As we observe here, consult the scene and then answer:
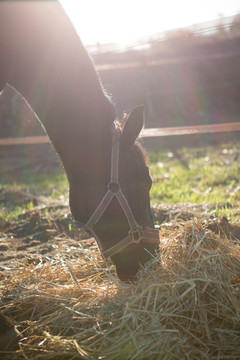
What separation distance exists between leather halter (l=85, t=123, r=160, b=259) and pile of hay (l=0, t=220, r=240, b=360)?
161 mm

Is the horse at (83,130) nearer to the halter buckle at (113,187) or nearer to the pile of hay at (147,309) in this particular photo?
the halter buckle at (113,187)

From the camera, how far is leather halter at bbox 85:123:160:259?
184cm

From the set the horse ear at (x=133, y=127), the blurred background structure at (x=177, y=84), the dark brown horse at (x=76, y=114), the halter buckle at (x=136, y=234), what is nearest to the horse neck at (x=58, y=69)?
the dark brown horse at (x=76, y=114)

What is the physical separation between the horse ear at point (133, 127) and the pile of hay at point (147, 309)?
0.69 meters

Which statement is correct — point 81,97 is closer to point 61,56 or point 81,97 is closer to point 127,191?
point 61,56

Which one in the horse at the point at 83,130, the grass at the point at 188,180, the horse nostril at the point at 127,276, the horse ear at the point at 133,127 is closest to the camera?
the horse ear at the point at 133,127

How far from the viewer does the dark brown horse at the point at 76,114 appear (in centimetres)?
188

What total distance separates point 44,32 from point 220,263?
1.65 metres

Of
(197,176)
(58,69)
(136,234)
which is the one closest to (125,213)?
(136,234)

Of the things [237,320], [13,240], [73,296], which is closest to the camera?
[237,320]

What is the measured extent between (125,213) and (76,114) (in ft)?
2.06

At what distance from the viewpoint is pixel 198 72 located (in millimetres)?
12117

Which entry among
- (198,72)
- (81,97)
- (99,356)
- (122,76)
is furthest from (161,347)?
(198,72)

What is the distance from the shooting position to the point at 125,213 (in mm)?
1866
